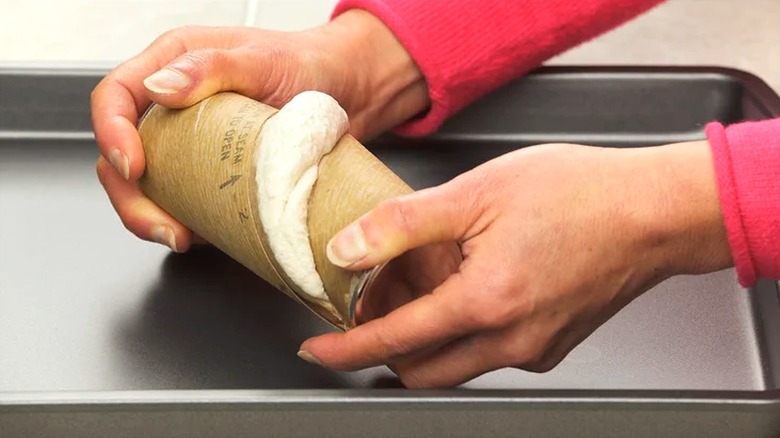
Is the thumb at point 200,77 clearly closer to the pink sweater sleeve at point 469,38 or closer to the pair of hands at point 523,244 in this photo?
the pair of hands at point 523,244

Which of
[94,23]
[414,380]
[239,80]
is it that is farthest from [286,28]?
[414,380]

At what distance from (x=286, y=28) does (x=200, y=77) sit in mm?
301

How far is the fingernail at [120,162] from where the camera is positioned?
45 centimetres

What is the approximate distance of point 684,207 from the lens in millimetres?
401

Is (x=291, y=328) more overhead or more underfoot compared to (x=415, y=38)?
more underfoot

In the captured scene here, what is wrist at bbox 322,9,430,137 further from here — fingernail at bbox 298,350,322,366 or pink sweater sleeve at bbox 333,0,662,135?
fingernail at bbox 298,350,322,366

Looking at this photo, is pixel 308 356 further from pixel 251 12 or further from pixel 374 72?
pixel 251 12

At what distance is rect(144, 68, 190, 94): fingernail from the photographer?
0.44m

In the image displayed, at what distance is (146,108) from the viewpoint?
50 cm

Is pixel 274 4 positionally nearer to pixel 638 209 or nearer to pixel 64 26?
pixel 64 26

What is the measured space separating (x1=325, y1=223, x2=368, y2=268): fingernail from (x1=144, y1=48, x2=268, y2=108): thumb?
0.36 ft

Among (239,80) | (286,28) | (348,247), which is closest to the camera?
(348,247)

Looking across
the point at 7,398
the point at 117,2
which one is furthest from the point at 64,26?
the point at 7,398

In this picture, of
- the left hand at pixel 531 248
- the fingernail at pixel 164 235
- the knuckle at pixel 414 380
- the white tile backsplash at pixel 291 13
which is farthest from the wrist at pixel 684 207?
the white tile backsplash at pixel 291 13
